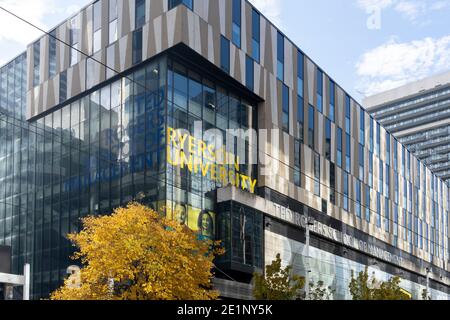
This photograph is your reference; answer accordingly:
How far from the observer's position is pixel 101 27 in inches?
2004

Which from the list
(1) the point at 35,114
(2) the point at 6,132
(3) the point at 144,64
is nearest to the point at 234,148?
(3) the point at 144,64

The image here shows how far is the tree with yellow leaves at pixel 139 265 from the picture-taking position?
32.4m

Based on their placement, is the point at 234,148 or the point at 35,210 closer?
the point at 234,148

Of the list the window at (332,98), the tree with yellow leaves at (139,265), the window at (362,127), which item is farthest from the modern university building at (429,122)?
the tree with yellow leaves at (139,265)

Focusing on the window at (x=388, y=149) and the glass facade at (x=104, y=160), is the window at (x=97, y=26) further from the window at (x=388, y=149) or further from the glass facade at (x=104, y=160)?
the window at (x=388, y=149)

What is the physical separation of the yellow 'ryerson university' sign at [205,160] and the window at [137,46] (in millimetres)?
5941

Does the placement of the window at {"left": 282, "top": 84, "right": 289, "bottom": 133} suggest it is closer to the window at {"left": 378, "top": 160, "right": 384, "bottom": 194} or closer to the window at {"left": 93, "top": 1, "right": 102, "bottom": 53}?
the window at {"left": 93, "top": 1, "right": 102, "bottom": 53}

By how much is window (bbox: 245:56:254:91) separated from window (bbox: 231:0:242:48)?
1705 millimetres

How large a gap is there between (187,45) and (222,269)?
632 inches

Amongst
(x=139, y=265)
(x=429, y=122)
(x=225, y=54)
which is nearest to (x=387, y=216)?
(x=225, y=54)

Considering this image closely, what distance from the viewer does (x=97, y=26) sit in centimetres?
5134

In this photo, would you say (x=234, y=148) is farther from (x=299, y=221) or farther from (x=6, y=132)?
(x=6, y=132)
